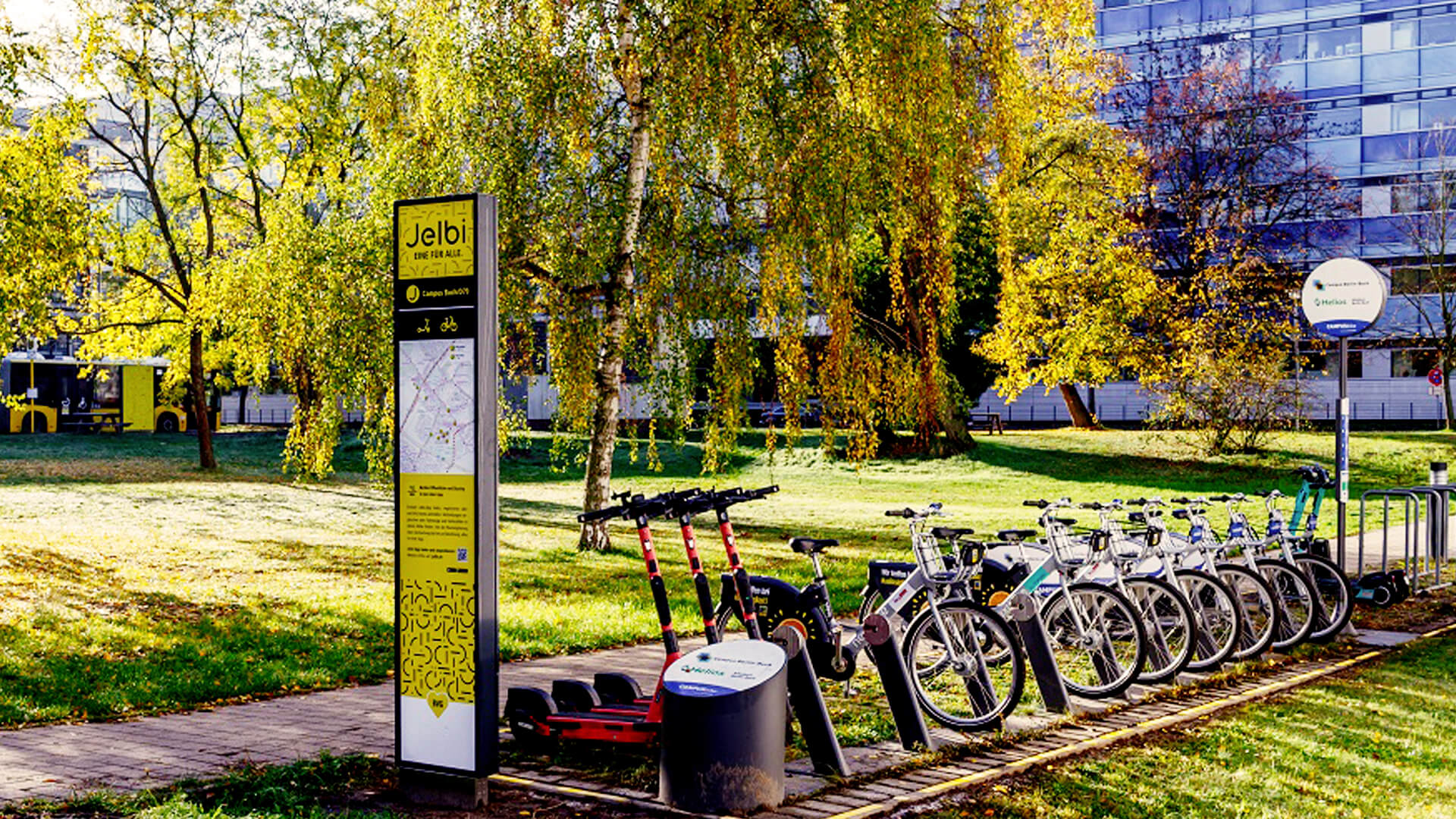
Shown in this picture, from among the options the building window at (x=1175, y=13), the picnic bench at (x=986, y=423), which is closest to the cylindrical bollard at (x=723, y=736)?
the picnic bench at (x=986, y=423)

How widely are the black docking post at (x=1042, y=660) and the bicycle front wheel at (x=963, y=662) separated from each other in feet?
1.48

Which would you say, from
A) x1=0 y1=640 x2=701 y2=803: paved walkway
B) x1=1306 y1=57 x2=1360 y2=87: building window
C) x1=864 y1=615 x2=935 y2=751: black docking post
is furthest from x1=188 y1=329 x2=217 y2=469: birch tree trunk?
x1=1306 y1=57 x2=1360 y2=87: building window

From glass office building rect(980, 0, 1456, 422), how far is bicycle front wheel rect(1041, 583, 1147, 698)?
47.1 meters

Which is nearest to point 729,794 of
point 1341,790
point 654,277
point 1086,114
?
point 1341,790

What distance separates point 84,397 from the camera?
5434cm

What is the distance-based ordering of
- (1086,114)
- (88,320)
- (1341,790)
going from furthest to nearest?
(1086,114) < (88,320) < (1341,790)

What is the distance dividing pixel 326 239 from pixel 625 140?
3596 mm

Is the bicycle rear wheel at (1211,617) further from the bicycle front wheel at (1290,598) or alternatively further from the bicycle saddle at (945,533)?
the bicycle saddle at (945,533)

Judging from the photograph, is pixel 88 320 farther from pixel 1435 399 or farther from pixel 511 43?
pixel 1435 399

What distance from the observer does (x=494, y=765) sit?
20.7ft

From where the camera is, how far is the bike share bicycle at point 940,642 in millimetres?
7590

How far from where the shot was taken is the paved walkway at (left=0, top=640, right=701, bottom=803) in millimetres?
6637

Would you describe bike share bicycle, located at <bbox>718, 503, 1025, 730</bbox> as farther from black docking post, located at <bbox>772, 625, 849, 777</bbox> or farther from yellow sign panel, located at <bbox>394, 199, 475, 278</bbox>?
yellow sign panel, located at <bbox>394, 199, 475, 278</bbox>

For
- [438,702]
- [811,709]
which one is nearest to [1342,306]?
[811,709]
